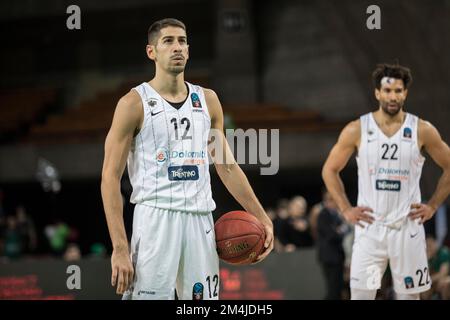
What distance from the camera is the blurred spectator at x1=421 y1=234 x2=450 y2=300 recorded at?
9.03 meters

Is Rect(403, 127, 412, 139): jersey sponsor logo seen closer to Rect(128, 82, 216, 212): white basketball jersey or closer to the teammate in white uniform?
the teammate in white uniform

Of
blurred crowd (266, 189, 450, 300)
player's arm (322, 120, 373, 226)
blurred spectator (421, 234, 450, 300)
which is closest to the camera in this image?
player's arm (322, 120, 373, 226)

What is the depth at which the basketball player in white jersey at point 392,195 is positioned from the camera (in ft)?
22.2

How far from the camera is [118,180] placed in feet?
15.9

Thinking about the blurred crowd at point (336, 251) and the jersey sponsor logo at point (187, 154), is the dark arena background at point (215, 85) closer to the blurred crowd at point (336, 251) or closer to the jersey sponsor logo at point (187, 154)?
the blurred crowd at point (336, 251)

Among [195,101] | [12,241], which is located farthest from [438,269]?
[12,241]

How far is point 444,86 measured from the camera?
12.5 meters

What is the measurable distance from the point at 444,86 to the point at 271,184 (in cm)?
669

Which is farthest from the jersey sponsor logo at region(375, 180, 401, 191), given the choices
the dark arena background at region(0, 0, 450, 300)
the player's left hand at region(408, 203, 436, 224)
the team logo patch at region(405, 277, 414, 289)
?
the dark arena background at region(0, 0, 450, 300)

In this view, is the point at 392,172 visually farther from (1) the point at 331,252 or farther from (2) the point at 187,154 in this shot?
(1) the point at 331,252

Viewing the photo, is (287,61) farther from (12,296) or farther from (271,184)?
(12,296)

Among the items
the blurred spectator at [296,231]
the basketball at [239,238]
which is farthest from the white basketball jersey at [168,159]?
the blurred spectator at [296,231]
